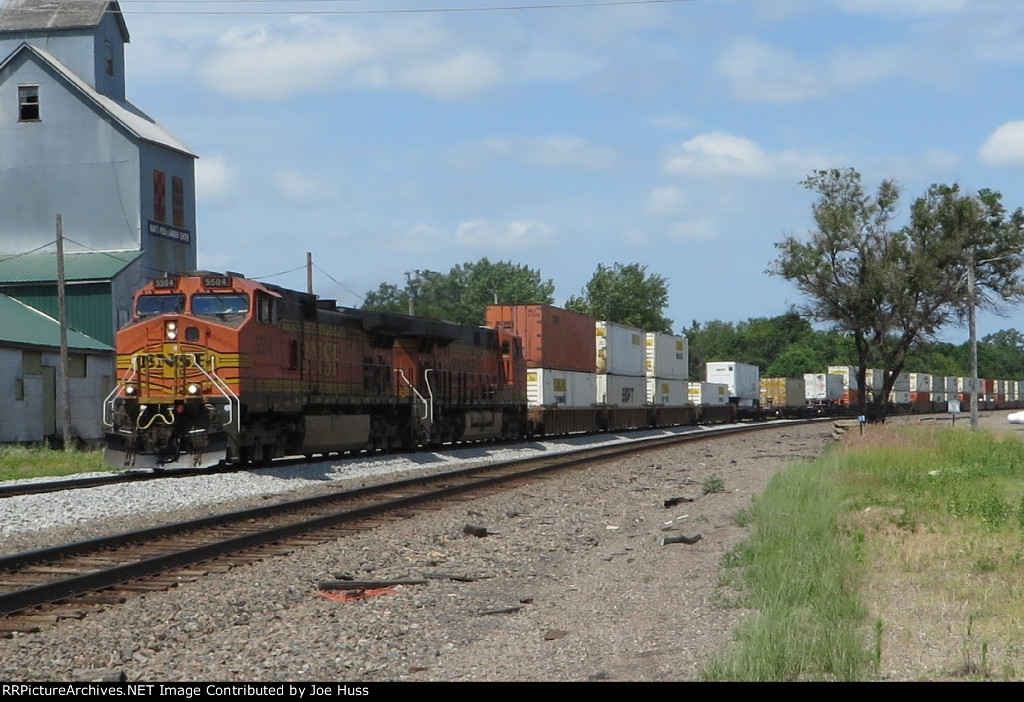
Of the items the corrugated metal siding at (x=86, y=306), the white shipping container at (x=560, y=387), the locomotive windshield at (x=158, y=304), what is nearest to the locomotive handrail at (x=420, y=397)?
the white shipping container at (x=560, y=387)

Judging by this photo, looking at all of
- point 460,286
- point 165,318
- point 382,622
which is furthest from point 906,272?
point 460,286

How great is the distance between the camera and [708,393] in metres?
62.2

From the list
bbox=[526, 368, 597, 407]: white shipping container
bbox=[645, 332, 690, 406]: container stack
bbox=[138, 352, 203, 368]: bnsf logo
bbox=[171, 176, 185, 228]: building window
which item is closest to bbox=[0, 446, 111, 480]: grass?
bbox=[138, 352, 203, 368]: bnsf logo

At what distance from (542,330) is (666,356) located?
52.5ft

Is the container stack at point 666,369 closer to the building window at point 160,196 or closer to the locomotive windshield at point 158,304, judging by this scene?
the building window at point 160,196

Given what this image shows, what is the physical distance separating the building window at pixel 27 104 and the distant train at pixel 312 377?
63.1ft

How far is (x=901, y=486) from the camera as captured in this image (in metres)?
17.1

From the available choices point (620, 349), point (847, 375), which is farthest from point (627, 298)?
point (620, 349)

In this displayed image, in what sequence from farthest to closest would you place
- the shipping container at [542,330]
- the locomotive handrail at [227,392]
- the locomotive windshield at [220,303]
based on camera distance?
1. the shipping container at [542,330]
2. the locomotive windshield at [220,303]
3. the locomotive handrail at [227,392]

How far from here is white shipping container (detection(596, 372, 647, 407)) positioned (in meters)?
46.4

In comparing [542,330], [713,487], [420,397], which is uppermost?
[542,330]

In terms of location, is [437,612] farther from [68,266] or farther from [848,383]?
[848,383]

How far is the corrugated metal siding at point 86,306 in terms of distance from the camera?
41.1m

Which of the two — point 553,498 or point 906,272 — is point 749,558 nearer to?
point 553,498
